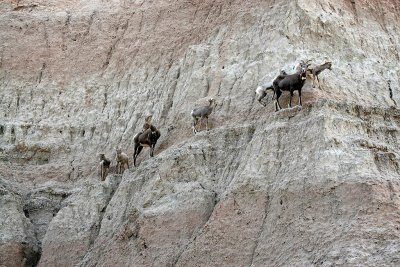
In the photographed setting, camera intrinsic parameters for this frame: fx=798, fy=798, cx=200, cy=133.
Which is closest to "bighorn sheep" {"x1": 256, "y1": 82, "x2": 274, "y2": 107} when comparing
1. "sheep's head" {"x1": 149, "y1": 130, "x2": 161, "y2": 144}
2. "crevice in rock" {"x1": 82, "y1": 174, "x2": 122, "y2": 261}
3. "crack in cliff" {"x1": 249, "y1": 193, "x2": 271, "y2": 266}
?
"sheep's head" {"x1": 149, "y1": 130, "x2": 161, "y2": 144}

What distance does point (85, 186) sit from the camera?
3412cm

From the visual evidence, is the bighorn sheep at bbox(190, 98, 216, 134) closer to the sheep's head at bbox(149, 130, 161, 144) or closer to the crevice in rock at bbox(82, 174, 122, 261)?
the sheep's head at bbox(149, 130, 161, 144)

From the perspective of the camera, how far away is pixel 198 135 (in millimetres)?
30281

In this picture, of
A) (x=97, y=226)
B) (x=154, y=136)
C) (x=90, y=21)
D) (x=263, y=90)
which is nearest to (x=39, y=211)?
(x=97, y=226)

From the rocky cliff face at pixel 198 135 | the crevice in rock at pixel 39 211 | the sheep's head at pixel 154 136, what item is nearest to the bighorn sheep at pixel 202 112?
the rocky cliff face at pixel 198 135

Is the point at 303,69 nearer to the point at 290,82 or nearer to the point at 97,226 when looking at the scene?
the point at 290,82

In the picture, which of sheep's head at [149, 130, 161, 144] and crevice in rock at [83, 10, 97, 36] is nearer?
sheep's head at [149, 130, 161, 144]

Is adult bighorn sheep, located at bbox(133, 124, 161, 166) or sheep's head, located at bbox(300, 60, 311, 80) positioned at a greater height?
sheep's head, located at bbox(300, 60, 311, 80)

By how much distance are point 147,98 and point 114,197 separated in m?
6.96

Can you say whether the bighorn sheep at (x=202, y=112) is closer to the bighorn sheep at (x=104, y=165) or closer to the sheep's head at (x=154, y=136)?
the sheep's head at (x=154, y=136)

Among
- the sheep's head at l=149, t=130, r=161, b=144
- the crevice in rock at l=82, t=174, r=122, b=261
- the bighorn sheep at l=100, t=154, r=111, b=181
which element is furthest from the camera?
the bighorn sheep at l=100, t=154, r=111, b=181

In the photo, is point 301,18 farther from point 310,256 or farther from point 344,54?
point 310,256

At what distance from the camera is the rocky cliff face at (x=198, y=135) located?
24.6 metres

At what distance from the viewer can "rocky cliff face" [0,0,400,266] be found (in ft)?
80.7
